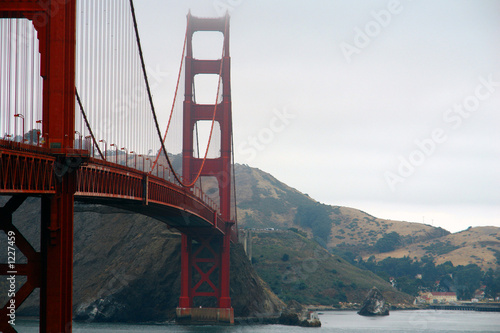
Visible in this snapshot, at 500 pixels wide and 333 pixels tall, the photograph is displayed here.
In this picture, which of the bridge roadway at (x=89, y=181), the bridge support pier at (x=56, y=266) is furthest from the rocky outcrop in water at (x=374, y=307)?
the bridge support pier at (x=56, y=266)

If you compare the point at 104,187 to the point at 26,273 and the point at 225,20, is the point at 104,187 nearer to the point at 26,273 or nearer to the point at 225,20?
the point at 26,273

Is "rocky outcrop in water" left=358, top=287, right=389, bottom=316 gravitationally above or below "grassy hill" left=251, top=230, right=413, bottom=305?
below

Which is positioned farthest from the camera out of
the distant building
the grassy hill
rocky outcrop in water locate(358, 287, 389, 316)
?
the distant building

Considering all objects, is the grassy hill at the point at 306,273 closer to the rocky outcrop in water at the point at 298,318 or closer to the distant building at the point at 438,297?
the distant building at the point at 438,297

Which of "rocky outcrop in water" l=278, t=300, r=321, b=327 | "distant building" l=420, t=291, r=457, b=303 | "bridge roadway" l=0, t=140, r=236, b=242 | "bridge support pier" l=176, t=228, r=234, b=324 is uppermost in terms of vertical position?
"bridge roadway" l=0, t=140, r=236, b=242

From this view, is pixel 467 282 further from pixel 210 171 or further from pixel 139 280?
pixel 210 171

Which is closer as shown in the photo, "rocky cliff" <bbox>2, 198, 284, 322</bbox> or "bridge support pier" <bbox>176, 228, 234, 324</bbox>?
"bridge support pier" <bbox>176, 228, 234, 324</bbox>

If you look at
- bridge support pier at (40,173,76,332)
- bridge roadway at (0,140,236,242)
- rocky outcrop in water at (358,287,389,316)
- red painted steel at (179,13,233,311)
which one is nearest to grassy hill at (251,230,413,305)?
rocky outcrop in water at (358,287,389,316)

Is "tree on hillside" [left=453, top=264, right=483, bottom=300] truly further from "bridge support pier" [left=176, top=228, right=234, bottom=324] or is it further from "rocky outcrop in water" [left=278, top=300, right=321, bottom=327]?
"bridge support pier" [left=176, top=228, right=234, bottom=324]

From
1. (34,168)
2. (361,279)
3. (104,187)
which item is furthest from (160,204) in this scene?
(361,279)
